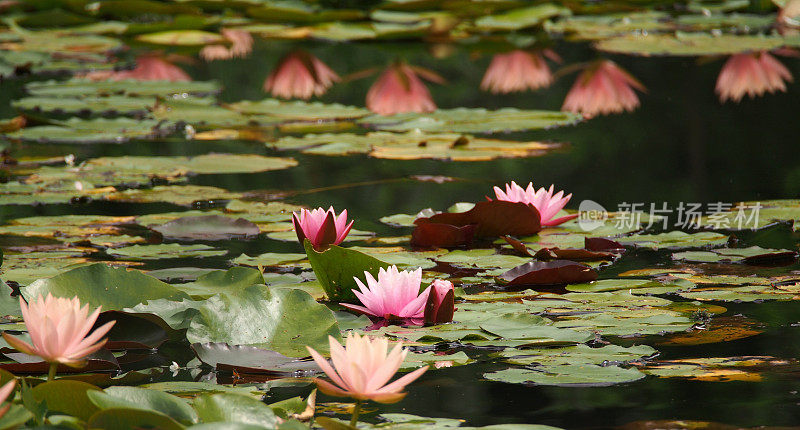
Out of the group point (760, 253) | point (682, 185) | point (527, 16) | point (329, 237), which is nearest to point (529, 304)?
point (329, 237)

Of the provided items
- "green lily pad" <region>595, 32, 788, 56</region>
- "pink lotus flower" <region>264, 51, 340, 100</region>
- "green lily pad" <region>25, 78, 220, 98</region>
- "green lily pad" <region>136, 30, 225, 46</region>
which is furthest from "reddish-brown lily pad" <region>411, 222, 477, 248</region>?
"green lily pad" <region>136, 30, 225, 46</region>

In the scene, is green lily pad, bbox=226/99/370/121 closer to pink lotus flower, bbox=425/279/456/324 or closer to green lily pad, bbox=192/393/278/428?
pink lotus flower, bbox=425/279/456/324

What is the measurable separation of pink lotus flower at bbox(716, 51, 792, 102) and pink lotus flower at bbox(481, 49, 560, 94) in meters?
0.92

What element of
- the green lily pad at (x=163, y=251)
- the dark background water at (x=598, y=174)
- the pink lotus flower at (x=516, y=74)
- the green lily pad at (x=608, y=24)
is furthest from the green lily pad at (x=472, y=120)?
the green lily pad at (x=608, y=24)

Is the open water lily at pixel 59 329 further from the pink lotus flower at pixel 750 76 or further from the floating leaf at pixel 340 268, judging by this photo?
the pink lotus flower at pixel 750 76

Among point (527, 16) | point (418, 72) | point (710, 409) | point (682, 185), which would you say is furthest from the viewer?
point (527, 16)

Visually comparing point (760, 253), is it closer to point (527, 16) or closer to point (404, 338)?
point (404, 338)

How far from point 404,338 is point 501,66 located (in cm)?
433

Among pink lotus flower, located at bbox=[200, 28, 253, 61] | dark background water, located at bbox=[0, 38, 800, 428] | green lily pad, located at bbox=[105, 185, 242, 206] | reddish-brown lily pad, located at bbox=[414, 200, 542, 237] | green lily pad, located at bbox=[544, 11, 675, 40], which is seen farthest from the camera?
green lily pad, located at bbox=[544, 11, 675, 40]

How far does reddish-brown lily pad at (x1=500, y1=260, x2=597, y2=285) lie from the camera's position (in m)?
2.13

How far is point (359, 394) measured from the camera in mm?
1208

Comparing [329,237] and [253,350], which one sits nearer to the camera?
[253,350]

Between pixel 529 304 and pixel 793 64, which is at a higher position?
pixel 793 64

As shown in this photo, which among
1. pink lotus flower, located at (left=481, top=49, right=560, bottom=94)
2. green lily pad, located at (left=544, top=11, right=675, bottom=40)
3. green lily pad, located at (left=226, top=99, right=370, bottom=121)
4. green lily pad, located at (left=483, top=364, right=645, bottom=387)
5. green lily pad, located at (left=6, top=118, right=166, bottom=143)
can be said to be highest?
green lily pad, located at (left=544, top=11, right=675, bottom=40)
